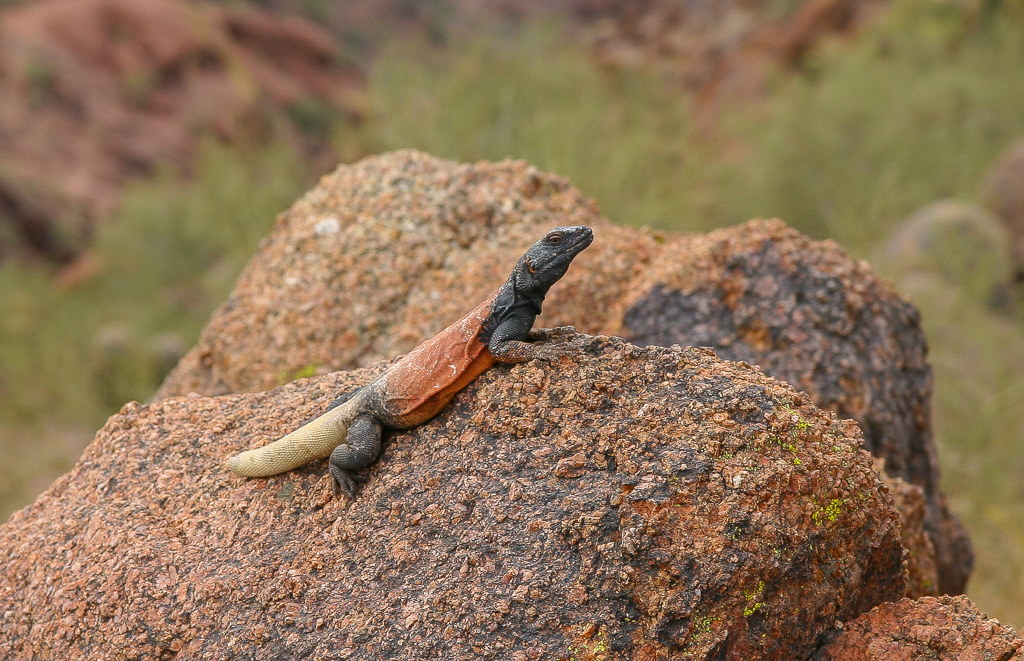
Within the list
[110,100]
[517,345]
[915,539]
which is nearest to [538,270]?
[517,345]

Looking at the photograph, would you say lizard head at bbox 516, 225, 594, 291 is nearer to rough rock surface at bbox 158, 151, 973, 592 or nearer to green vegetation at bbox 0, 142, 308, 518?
rough rock surface at bbox 158, 151, 973, 592

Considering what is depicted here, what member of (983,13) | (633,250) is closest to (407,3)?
(983,13)

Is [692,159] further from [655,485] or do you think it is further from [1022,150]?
[655,485]

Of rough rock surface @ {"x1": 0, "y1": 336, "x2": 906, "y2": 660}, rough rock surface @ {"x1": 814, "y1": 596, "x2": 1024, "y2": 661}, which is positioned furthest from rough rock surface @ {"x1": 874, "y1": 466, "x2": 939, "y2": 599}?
rough rock surface @ {"x1": 814, "y1": 596, "x2": 1024, "y2": 661}

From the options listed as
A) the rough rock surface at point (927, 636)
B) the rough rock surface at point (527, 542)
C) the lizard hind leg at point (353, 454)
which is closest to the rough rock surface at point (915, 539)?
the rough rock surface at point (527, 542)

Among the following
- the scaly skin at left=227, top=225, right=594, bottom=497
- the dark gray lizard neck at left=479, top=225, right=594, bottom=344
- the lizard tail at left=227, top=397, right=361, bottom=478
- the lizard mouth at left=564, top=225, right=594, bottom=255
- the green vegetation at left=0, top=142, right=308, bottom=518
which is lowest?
the green vegetation at left=0, top=142, right=308, bottom=518

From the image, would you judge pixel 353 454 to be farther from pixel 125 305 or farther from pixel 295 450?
pixel 125 305
